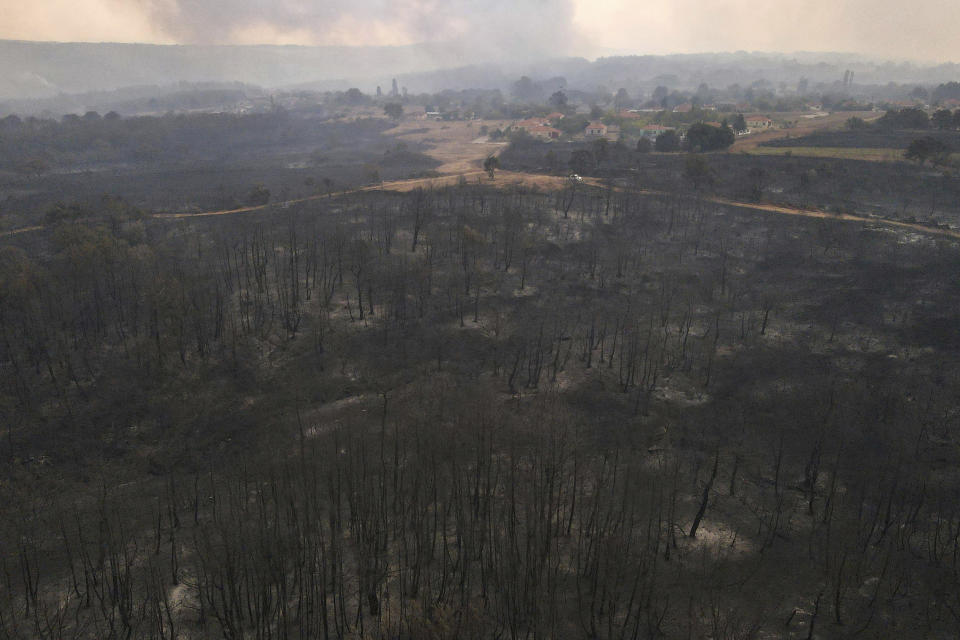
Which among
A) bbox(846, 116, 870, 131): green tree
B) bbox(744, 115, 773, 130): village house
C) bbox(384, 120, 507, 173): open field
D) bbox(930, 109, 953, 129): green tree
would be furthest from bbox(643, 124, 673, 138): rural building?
Answer: bbox(930, 109, 953, 129): green tree

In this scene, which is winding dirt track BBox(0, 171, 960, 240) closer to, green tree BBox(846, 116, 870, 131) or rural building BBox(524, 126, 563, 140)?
rural building BBox(524, 126, 563, 140)

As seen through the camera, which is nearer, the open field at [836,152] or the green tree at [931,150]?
the green tree at [931,150]

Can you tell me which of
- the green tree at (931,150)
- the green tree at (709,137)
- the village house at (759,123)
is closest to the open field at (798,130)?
the green tree at (709,137)

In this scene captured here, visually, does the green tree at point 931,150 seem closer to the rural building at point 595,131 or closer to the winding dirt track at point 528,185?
the winding dirt track at point 528,185

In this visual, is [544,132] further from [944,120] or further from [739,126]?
[944,120]

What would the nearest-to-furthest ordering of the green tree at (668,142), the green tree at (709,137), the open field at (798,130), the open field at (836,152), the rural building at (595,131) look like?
1. the open field at (836,152)
2. the green tree at (709,137)
3. the green tree at (668,142)
4. the open field at (798,130)
5. the rural building at (595,131)

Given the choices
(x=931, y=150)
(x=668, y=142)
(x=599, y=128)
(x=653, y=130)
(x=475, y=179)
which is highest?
(x=599, y=128)

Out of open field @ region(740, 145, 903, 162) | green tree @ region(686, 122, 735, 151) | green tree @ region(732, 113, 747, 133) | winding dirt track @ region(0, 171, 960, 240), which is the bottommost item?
winding dirt track @ region(0, 171, 960, 240)

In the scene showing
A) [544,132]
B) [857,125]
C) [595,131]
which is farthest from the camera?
[544,132]

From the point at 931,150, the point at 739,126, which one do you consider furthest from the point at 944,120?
the point at 739,126

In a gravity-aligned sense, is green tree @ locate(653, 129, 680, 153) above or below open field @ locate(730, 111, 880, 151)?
below

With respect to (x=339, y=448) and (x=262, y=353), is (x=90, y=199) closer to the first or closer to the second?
(x=262, y=353)
